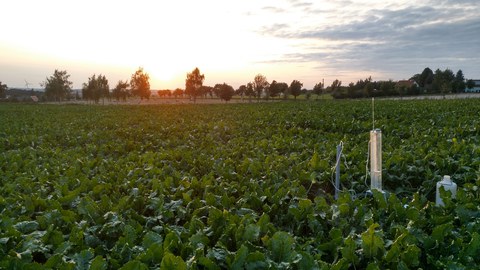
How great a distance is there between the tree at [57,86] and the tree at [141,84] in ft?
49.1

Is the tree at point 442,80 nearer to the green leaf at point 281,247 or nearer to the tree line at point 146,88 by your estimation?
the tree line at point 146,88

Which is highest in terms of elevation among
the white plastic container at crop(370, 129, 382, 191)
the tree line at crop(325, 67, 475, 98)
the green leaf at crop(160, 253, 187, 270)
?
the tree line at crop(325, 67, 475, 98)

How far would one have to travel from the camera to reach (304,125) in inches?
685

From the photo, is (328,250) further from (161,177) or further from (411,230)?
(161,177)

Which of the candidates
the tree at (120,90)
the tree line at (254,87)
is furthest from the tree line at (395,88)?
the tree at (120,90)

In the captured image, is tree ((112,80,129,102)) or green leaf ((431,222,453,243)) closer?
green leaf ((431,222,453,243))

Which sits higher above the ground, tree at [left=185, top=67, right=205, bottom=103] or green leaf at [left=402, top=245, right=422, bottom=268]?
tree at [left=185, top=67, right=205, bottom=103]

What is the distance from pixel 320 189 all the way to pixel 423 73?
101995 millimetres

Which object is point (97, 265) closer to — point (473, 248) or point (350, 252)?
point (350, 252)

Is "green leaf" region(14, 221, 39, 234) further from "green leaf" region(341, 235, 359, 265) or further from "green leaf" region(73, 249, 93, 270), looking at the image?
"green leaf" region(341, 235, 359, 265)

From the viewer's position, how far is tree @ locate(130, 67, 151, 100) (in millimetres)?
80812

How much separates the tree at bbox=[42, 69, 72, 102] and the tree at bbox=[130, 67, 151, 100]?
1497cm

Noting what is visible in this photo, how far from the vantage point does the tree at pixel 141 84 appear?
80.8 m

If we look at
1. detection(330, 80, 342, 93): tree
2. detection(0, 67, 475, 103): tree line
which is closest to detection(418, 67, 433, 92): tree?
detection(0, 67, 475, 103): tree line
